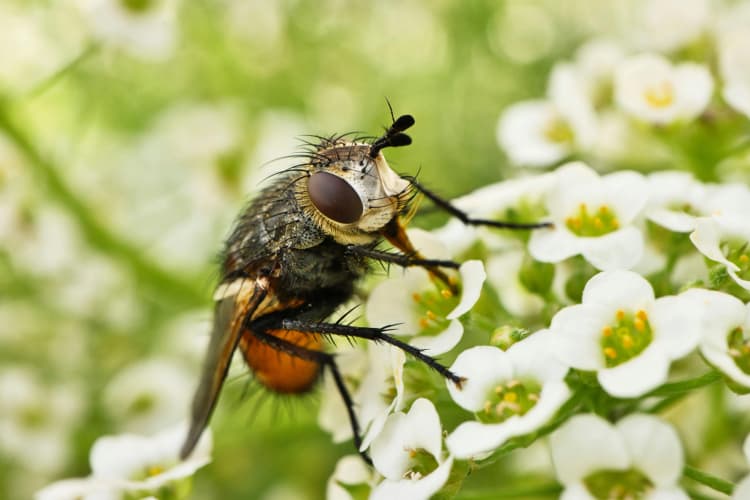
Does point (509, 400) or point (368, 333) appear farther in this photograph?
point (368, 333)

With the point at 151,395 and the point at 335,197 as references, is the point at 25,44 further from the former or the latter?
the point at 335,197

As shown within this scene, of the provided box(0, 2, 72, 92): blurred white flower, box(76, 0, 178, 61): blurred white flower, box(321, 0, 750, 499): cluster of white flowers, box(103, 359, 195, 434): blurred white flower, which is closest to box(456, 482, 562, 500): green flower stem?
box(321, 0, 750, 499): cluster of white flowers

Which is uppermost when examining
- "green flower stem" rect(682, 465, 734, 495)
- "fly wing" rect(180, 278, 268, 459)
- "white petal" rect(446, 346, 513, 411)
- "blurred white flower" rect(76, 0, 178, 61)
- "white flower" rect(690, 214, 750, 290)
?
"blurred white flower" rect(76, 0, 178, 61)

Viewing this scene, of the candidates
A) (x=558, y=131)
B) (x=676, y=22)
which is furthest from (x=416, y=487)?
(x=676, y=22)

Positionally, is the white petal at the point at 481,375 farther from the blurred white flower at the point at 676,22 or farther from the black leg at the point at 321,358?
the blurred white flower at the point at 676,22

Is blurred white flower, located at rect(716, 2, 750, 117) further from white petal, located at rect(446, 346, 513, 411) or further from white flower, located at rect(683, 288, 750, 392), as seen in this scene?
white petal, located at rect(446, 346, 513, 411)

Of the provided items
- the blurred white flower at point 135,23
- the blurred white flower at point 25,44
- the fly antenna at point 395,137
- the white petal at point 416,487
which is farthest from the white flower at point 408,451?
the blurred white flower at point 25,44
